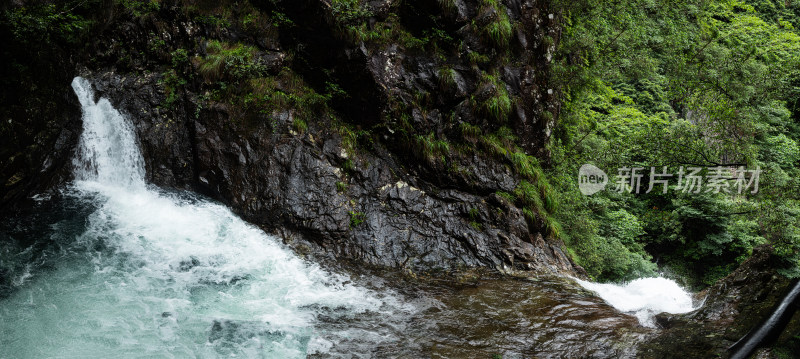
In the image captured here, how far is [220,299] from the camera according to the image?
6.10 meters

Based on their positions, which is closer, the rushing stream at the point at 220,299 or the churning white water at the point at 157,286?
the churning white water at the point at 157,286

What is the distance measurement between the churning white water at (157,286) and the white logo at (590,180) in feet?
21.4

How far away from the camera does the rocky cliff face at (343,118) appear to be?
8117 millimetres

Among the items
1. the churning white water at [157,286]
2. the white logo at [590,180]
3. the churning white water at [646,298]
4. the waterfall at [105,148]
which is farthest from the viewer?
the white logo at [590,180]

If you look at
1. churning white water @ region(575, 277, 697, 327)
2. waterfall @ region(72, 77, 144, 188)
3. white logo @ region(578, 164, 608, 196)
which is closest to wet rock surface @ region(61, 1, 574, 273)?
waterfall @ region(72, 77, 144, 188)

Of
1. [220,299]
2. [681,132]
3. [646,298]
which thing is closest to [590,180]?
[681,132]

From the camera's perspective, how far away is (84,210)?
7.45m

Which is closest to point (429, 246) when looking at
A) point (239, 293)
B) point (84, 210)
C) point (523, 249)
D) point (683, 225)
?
point (523, 249)

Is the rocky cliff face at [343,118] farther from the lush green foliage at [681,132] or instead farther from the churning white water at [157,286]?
the lush green foliage at [681,132]

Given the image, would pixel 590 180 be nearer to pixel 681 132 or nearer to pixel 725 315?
pixel 681 132

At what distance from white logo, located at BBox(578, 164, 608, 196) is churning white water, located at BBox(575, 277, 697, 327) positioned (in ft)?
11.0

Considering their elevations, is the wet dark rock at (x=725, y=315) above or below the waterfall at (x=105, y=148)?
below

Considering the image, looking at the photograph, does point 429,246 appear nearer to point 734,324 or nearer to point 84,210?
point 734,324

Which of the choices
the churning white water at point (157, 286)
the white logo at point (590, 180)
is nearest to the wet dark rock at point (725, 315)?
the churning white water at point (157, 286)
